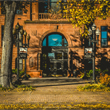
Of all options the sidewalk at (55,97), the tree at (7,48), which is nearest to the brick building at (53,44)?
the tree at (7,48)

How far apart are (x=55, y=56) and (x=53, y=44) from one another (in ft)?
5.21

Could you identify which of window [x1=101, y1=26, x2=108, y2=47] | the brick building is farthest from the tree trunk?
window [x1=101, y1=26, x2=108, y2=47]

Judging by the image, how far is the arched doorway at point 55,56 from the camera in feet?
79.5

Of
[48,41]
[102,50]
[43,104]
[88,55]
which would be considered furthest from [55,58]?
[43,104]

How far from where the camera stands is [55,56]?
2444cm

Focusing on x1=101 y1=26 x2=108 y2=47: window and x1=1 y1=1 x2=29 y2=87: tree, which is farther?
x1=101 y1=26 x2=108 y2=47: window

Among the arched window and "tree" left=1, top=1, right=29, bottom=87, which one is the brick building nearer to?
the arched window

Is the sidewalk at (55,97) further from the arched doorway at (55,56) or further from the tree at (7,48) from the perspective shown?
the arched doorway at (55,56)

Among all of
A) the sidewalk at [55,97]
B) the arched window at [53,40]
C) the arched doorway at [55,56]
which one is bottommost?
the sidewalk at [55,97]

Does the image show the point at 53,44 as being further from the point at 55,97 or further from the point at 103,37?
the point at 55,97

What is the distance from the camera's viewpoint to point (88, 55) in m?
15.1

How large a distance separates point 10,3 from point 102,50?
1472cm

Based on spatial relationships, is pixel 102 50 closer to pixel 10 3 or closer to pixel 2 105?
pixel 10 3

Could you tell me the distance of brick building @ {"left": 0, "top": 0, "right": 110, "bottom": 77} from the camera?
76.9 ft
